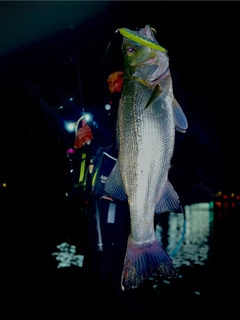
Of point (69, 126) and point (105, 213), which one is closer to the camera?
point (69, 126)

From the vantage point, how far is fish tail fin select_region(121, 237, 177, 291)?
5.04 ft

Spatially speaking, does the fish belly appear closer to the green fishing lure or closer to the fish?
the fish

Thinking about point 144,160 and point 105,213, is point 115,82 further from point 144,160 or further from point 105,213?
point 144,160

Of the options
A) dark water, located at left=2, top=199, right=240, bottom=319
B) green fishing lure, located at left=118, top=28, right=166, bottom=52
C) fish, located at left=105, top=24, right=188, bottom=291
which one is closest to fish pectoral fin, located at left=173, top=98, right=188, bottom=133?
fish, located at left=105, top=24, right=188, bottom=291

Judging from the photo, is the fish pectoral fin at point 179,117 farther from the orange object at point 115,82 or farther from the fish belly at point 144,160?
the orange object at point 115,82

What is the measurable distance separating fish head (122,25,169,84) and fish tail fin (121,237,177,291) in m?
0.95

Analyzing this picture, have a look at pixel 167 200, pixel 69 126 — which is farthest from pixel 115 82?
pixel 167 200

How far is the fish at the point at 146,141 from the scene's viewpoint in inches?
64.0

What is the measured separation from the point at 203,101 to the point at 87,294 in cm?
378

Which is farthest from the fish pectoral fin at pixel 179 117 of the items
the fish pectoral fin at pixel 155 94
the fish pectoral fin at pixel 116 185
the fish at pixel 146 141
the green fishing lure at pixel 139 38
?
the fish pectoral fin at pixel 116 185

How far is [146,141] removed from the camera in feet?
5.38

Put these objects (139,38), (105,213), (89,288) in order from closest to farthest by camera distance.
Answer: (139,38) → (105,213) → (89,288)

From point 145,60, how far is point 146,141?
18.2 inches

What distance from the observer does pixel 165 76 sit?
1.63 metres
